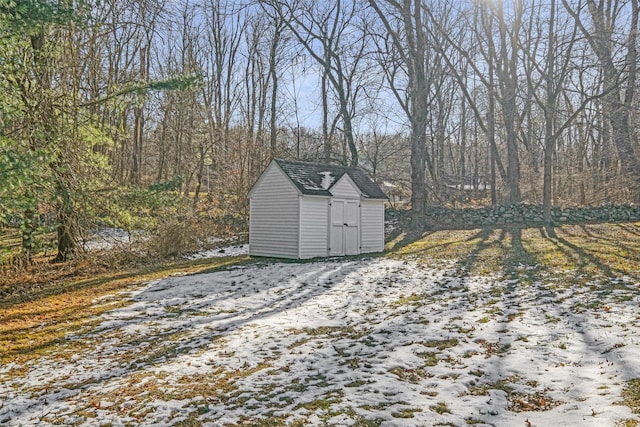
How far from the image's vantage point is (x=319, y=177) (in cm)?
1542

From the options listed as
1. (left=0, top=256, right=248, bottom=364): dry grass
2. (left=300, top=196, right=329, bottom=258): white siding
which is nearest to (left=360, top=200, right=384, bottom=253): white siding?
(left=300, top=196, right=329, bottom=258): white siding

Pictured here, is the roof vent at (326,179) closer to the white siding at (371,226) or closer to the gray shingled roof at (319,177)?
the gray shingled roof at (319,177)

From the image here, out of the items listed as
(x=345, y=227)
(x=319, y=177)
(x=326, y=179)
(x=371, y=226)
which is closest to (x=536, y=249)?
(x=371, y=226)

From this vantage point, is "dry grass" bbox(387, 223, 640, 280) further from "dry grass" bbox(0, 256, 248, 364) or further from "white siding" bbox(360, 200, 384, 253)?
"dry grass" bbox(0, 256, 248, 364)

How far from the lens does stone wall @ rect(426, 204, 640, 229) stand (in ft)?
61.5

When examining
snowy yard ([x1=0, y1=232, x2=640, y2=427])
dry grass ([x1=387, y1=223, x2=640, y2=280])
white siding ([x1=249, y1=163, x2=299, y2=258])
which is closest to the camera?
snowy yard ([x1=0, y1=232, x2=640, y2=427])

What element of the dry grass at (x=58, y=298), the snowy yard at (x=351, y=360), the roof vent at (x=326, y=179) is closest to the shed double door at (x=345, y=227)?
the roof vent at (x=326, y=179)

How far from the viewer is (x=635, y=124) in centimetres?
1847

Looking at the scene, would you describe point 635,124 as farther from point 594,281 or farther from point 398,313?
point 398,313

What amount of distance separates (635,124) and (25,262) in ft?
69.2

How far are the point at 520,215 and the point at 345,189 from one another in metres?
9.14

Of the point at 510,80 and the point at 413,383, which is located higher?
the point at 510,80

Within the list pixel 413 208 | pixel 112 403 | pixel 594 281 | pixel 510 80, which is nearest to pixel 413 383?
pixel 112 403

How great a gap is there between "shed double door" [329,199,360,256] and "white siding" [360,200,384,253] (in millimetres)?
302
